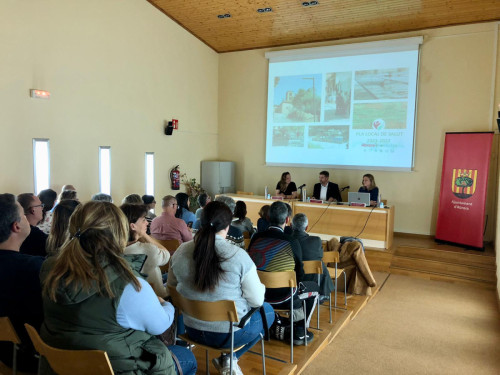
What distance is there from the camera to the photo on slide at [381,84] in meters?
7.14

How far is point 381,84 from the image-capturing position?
7.29m

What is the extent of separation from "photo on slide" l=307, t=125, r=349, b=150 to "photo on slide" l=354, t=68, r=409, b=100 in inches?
27.6

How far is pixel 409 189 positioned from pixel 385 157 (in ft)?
2.48

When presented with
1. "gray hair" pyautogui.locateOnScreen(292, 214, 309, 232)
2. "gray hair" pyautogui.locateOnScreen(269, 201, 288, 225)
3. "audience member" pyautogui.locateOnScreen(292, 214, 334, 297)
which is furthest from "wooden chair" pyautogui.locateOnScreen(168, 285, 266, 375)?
"gray hair" pyautogui.locateOnScreen(292, 214, 309, 232)

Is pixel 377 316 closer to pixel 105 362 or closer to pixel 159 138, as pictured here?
pixel 105 362

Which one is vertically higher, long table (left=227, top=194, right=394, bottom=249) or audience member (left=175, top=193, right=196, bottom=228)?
audience member (left=175, top=193, right=196, bottom=228)

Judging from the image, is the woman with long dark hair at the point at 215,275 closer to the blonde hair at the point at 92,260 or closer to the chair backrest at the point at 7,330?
the blonde hair at the point at 92,260

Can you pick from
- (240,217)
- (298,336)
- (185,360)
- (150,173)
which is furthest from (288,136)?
(185,360)

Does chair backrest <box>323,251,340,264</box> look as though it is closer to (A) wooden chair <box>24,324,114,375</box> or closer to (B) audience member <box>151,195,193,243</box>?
(B) audience member <box>151,195,193,243</box>

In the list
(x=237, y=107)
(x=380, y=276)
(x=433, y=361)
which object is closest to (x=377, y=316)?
(x=433, y=361)

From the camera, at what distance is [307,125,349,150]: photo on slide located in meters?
7.69

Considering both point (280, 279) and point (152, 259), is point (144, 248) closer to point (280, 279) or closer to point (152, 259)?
point (152, 259)

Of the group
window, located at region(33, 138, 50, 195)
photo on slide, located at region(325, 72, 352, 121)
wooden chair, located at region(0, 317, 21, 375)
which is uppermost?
photo on slide, located at region(325, 72, 352, 121)

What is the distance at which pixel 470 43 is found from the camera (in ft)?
21.9
